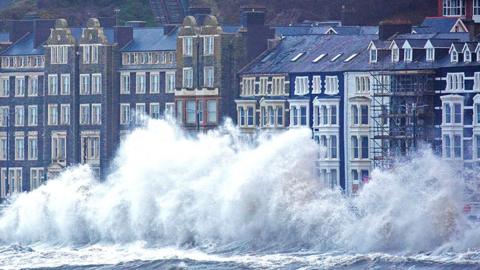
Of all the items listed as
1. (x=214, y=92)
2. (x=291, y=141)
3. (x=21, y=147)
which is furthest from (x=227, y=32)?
(x=291, y=141)

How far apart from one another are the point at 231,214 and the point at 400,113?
12.7m

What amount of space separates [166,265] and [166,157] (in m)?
14.5

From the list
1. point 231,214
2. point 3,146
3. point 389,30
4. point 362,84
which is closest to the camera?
point 231,214

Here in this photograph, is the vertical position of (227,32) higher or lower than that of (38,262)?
higher

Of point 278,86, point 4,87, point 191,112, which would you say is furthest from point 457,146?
point 4,87

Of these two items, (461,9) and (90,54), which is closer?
(461,9)

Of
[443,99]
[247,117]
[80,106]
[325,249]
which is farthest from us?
[80,106]

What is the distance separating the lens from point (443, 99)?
13600cm

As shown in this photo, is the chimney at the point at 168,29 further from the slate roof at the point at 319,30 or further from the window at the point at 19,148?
the window at the point at 19,148

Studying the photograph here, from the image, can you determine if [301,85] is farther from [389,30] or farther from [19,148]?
[19,148]

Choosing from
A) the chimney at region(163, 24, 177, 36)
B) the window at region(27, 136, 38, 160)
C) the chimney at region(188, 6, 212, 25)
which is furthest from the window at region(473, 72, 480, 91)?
the window at region(27, 136, 38, 160)

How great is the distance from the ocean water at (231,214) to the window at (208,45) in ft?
21.9

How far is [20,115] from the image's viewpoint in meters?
168

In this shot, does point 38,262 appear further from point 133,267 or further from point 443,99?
point 443,99
